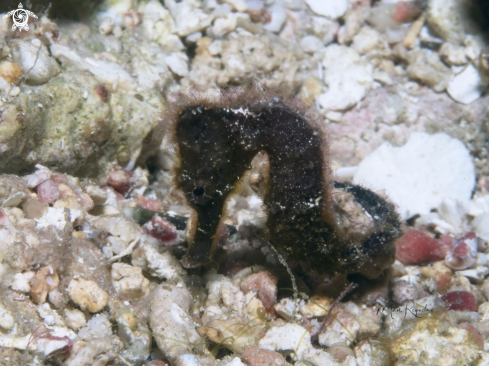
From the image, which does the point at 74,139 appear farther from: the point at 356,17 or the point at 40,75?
the point at 356,17

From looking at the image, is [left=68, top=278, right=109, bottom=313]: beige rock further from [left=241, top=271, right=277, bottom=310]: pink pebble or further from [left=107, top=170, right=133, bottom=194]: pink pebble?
[left=107, top=170, right=133, bottom=194]: pink pebble

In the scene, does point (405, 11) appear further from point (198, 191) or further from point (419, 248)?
point (198, 191)

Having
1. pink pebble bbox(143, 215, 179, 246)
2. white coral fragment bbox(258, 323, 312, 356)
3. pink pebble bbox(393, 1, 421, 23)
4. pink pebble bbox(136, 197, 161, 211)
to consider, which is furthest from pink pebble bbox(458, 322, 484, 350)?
pink pebble bbox(393, 1, 421, 23)

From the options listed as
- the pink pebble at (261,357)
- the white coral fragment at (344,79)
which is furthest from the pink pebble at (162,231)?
the white coral fragment at (344,79)

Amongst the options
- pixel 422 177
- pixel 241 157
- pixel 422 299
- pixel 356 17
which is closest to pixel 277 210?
pixel 241 157
